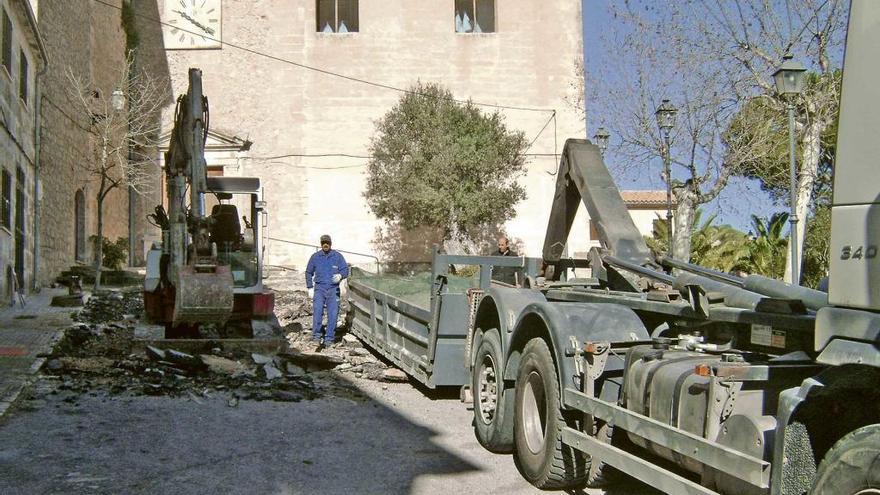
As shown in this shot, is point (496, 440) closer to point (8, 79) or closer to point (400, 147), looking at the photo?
point (8, 79)

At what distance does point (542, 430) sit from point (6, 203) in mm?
12870

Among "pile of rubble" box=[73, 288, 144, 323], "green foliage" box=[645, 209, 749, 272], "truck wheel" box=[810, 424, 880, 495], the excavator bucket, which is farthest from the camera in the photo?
"green foliage" box=[645, 209, 749, 272]

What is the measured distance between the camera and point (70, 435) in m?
6.62

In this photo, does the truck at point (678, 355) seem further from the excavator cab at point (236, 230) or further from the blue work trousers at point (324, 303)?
the excavator cab at point (236, 230)

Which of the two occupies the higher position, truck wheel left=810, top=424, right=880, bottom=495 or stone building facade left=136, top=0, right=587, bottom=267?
stone building facade left=136, top=0, right=587, bottom=267

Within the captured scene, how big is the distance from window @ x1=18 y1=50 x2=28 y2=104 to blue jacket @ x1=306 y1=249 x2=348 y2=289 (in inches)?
315

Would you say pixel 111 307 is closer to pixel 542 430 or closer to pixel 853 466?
pixel 542 430

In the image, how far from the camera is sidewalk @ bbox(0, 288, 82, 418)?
8.15m

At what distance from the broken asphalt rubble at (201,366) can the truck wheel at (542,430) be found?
3.46 m

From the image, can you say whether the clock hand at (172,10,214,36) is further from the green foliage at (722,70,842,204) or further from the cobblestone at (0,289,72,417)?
the green foliage at (722,70,842,204)

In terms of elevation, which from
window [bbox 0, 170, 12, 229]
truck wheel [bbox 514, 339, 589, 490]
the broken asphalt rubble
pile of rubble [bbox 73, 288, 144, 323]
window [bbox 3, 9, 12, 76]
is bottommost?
the broken asphalt rubble

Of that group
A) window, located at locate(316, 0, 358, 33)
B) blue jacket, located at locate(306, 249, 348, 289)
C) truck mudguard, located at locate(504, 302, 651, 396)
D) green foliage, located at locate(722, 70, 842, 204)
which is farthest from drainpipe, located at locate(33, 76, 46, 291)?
green foliage, located at locate(722, 70, 842, 204)

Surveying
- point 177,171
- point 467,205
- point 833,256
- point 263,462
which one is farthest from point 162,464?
point 467,205

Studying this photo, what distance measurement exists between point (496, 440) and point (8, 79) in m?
12.9
